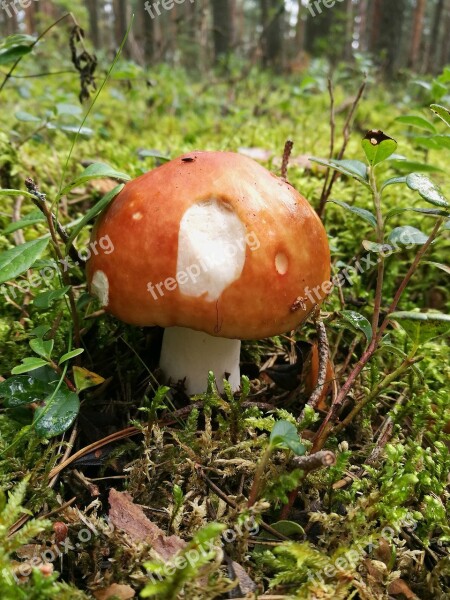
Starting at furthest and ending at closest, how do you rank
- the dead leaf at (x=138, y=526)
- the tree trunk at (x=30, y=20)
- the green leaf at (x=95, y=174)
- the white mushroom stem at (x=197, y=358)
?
the tree trunk at (x=30, y=20) → the white mushroom stem at (x=197, y=358) → the green leaf at (x=95, y=174) → the dead leaf at (x=138, y=526)

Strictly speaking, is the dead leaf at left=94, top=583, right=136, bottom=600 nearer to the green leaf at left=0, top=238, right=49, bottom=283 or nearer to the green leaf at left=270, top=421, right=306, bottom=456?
the green leaf at left=270, top=421, right=306, bottom=456

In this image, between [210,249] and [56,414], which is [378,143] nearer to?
[210,249]

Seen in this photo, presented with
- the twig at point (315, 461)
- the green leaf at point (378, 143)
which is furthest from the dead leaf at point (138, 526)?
the green leaf at point (378, 143)

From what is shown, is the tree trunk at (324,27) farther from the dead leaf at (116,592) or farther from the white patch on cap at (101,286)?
the dead leaf at (116,592)

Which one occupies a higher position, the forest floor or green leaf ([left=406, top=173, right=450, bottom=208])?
green leaf ([left=406, top=173, right=450, bottom=208])

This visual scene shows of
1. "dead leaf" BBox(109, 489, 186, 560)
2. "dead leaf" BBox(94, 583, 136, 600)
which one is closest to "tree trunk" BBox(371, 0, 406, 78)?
"dead leaf" BBox(109, 489, 186, 560)

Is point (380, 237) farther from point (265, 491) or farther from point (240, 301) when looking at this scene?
point (265, 491)
